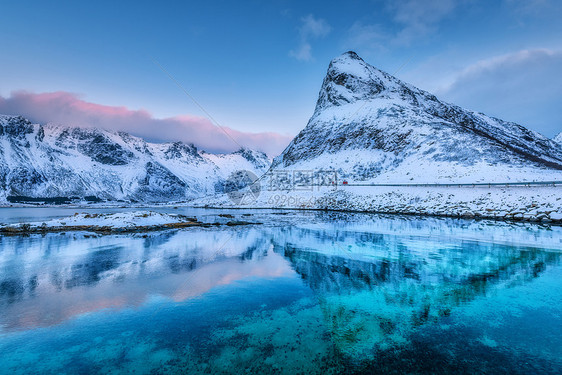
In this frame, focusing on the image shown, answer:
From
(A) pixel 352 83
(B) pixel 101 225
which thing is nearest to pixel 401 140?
(A) pixel 352 83

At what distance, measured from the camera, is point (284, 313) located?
6.97 meters

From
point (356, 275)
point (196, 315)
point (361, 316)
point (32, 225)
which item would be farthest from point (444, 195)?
point (32, 225)

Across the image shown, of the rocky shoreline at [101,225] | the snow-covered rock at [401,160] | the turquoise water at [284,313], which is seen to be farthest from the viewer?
the snow-covered rock at [401,160]

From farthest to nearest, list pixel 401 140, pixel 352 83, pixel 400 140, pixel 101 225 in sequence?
1. pixel 352 83
2. pixel 400 140
3. pixel 401 140
4. pixel 101 225

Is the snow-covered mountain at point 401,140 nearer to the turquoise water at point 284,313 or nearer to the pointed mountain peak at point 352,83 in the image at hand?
the pointed mountain peak at point 352,83

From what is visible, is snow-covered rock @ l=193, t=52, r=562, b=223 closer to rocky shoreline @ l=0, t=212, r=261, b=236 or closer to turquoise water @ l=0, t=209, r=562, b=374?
turquoise water @ l=0, t=209, r=562, b=374

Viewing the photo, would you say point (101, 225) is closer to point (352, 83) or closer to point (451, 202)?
point (451, 202)

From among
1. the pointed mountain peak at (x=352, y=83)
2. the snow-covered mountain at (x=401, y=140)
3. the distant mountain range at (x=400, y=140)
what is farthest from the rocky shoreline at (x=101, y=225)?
the pointed mountain peak at (x=352, y=83)

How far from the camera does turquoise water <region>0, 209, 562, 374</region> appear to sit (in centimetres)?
481

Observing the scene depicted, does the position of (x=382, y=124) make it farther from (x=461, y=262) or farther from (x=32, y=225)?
(x=32, y=225)

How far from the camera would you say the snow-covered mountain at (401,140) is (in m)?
49.0

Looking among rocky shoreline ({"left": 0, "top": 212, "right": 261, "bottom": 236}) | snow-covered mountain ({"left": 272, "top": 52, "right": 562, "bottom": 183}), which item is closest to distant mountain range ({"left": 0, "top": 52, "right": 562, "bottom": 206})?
snow-covered mountain ({"left": 272, "top": 52, "right": 562, "bottom": 183})

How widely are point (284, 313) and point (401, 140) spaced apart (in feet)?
230

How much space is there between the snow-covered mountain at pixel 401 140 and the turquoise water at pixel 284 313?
3972cm
